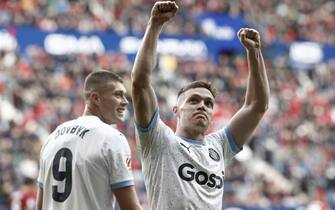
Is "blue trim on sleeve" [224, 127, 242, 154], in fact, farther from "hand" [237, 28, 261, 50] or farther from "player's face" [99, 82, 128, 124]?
"player's face" [99, 82, 128, 124]

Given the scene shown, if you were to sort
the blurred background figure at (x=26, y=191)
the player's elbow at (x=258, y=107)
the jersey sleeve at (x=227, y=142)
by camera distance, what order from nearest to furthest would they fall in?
the jersey sleeve at (x=227, y=142)
the player's elbow at (x=258, y=107)
the blurred background figure at (x=26, y=191)

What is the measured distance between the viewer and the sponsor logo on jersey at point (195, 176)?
203 inches

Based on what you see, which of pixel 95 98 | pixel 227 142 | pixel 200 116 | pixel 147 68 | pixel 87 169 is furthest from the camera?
pixel 227 142

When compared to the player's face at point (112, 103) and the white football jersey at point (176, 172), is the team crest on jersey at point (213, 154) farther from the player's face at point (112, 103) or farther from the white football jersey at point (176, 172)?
the player's face at point (112, 103)

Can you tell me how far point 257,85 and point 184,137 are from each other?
0.65m

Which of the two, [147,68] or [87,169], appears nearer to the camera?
[87,169]

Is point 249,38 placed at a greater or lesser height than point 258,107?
greater

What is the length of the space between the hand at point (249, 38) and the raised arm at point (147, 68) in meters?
0.76

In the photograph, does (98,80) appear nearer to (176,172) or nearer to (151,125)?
(151,125)

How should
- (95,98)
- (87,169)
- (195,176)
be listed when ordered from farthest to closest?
(195,176)
(95,98)
(87,169)

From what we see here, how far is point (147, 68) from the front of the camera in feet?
16.3

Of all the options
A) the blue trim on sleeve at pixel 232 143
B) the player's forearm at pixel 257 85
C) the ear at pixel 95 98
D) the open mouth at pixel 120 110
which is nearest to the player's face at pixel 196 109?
the blue trim on sleeve at pixel 232 143

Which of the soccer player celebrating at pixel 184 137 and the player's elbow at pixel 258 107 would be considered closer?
the soccer player celebrating at pixel 184 137

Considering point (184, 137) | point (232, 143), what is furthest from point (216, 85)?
point (184, 137)
